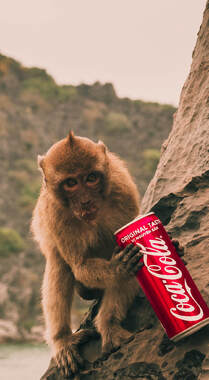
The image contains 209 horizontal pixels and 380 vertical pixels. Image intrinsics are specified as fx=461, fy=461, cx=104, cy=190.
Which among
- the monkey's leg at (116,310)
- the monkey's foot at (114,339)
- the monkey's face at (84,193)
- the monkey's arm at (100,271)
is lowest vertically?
the monkey's foot at (114,339)

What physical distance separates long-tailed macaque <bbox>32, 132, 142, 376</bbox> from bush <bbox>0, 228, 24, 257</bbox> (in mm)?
22388

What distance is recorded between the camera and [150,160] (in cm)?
3147

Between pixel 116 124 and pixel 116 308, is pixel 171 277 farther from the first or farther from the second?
pixel 116 124

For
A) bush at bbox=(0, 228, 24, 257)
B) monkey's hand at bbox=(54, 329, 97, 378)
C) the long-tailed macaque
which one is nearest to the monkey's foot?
the long-tailed macaque

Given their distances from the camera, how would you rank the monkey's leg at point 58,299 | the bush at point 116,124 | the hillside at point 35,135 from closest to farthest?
the monkey's leg at point 58,299
the hillside at point 35,135
the bush at point 116,124

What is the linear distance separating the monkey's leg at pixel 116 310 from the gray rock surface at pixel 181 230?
48mm

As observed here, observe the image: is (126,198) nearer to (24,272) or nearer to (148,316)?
(148,316)

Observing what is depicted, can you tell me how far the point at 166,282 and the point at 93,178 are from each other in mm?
910

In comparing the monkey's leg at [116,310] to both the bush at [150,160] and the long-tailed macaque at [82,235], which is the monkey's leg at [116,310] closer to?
the long-tailed macaque at [82,235]

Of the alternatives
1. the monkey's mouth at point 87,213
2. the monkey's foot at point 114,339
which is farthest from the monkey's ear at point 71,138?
the monkey's foot at point 114,339

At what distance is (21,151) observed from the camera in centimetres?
3170

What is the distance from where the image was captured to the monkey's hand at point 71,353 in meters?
2.72

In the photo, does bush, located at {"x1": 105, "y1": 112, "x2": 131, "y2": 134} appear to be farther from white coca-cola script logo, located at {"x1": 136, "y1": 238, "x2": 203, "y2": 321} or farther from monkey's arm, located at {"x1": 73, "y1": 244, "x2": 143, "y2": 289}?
white coca-cola script logo, located at {"x1": 136, "y1": 238, "x2": 203, "y2": 321}

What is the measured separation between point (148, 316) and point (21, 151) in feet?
98.1
